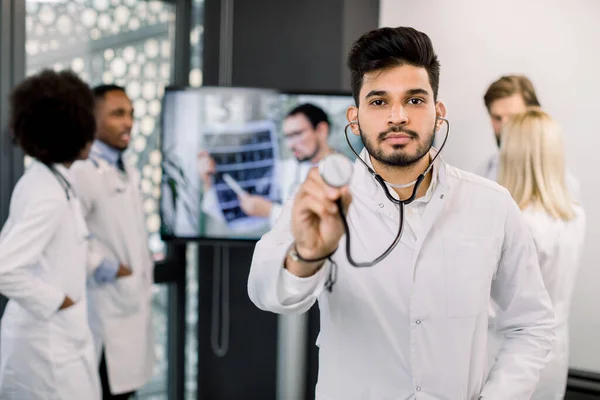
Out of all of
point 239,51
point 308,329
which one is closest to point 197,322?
point 308,329

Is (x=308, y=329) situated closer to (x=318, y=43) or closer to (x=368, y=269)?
(x=318, y=43)

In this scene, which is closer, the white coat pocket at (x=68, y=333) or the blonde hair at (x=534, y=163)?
the blonde hair at (x=534, y=163)

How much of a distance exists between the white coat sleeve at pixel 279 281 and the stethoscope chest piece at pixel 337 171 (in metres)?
0.26

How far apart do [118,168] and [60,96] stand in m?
0.58

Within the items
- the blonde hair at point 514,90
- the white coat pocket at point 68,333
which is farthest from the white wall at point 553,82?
the white coat pocket at point 68,333

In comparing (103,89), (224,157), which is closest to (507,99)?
(224,157)

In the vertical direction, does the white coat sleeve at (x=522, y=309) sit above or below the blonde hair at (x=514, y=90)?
below

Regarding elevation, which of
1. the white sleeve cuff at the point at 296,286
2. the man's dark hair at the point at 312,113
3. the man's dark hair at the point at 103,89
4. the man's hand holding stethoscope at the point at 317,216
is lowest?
the white sleeve cuff at the point at 296,286

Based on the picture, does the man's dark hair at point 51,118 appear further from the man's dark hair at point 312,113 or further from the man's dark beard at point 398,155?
the man's dark beard at point 398,155

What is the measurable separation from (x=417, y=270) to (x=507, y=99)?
1.64 meters

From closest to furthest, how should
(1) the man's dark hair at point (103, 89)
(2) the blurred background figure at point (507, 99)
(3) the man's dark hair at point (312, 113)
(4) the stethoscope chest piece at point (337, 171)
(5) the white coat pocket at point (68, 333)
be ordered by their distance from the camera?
(4) the stethoscope chest piece at point (337, 171), (5) the white coat pocket at point (68, 333), (2) the blurred background figure at point (507, 99), (1) the man's dark hair at point (103, 89), (3) the man's dark hair at point (312, 113)

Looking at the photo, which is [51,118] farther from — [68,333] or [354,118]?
[354,118]

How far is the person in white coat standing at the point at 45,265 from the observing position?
216 cm

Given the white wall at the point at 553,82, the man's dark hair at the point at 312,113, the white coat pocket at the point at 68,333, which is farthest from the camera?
the man's dark hair at the point at 312,113
